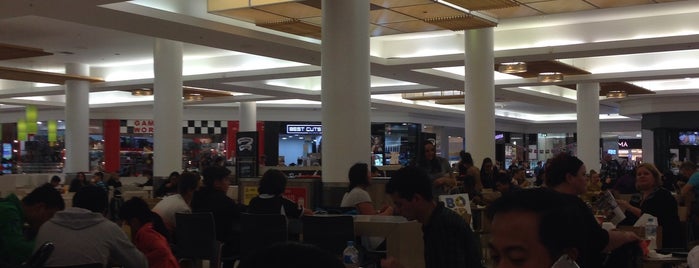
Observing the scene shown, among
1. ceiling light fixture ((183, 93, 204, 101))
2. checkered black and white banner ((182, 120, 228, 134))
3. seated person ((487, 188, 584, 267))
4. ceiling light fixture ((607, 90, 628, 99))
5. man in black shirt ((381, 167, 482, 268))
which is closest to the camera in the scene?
seated person ((487, 188, 584, 267))

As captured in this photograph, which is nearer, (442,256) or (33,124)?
(442,256)

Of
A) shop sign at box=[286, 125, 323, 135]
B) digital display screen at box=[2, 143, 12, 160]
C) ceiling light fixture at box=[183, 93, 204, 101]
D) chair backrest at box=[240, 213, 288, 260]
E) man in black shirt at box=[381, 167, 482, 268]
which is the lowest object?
chair backrest at box=[240, 213, 288, 260]

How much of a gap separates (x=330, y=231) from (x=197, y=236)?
1.35 metres

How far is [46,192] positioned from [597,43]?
11136 millimetres

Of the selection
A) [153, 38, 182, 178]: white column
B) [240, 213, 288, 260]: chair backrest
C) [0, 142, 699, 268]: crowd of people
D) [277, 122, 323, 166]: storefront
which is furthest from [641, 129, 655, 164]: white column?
[240, 213, 288, 260]: chair backrest

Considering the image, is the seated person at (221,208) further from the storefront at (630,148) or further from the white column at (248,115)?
the storefront at (630,148)

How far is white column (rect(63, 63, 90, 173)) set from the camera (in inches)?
755

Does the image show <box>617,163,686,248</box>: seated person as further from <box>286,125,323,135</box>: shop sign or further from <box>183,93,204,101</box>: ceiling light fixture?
<box>286,125,323,135</box>: shop sign

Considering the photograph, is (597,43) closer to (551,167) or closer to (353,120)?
(353,120)

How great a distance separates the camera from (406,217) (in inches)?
127

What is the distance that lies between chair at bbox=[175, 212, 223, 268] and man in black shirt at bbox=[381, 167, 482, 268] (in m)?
3.45

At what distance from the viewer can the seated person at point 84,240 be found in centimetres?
409

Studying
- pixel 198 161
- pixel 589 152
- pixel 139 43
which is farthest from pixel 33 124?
pixel 589 152

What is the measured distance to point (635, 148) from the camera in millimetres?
38000
